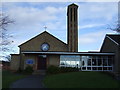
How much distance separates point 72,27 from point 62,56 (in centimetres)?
855

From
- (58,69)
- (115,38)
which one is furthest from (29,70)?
(115,38)

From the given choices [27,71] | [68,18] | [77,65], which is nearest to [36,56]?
[27,71]

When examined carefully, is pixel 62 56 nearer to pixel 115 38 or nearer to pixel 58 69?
pixel 58 69

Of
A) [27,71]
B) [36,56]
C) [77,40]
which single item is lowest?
[27,71]

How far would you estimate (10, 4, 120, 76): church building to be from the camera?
34.0m

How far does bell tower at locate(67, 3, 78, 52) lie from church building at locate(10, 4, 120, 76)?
21 centimetres

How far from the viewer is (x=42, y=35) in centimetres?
4016

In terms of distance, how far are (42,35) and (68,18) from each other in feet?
20.7

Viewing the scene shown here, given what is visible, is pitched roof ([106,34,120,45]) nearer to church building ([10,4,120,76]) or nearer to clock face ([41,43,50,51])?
church building ([10,4,120,76])

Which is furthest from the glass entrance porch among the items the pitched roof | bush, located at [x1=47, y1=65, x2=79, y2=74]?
the pitched roof

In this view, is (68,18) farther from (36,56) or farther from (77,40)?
(36,56)

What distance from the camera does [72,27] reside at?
4153cm

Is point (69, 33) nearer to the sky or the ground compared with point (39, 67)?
nearer to the sky

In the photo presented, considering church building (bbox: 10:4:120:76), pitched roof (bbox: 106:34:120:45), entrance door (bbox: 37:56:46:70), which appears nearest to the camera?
pitched roof (bbox: 106:34:120:45)
